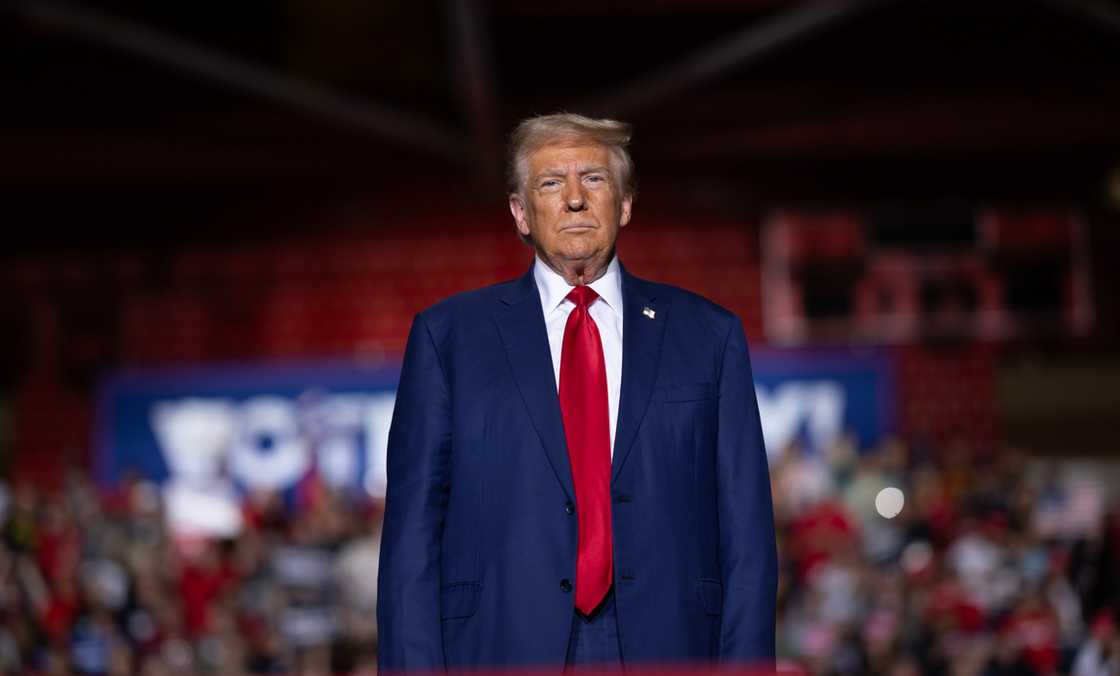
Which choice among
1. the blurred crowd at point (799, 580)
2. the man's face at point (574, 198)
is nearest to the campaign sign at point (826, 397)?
the blurred crowd at point (799, 580)

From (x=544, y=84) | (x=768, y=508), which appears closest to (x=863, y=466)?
(x=544, y=84)

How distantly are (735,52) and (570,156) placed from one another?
7.70 meters

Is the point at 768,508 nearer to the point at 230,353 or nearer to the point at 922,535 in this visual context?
the point at 922,535

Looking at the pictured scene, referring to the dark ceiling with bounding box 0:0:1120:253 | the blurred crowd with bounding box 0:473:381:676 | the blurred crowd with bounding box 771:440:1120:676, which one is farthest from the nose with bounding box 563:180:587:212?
the dark ceiling with bounding box 0:0:1120:253

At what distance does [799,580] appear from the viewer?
344 inches

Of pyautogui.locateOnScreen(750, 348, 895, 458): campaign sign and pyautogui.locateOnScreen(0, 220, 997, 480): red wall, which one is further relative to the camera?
pyautogui.locateOnScreen(0, 220, 997, 480): red wall

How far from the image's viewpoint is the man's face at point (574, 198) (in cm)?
210

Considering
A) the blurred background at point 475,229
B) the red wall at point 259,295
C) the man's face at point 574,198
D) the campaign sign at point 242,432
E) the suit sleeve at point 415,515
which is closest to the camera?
the suit sleeve at point 415,515

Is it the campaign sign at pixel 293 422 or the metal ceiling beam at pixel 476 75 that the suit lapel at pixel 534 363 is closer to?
the metal ceiling beam at pixel 476 75

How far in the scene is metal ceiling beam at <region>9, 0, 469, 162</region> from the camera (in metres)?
8.80

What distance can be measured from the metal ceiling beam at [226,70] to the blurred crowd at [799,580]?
278 centimetres

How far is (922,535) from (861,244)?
381cm

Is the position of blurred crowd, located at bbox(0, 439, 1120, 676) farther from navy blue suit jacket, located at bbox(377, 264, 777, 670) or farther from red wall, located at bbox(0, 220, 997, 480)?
navy blue suit jacket, located at bbox(377, 264, 777, 670)

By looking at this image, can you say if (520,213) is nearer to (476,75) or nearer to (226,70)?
(476,75)
